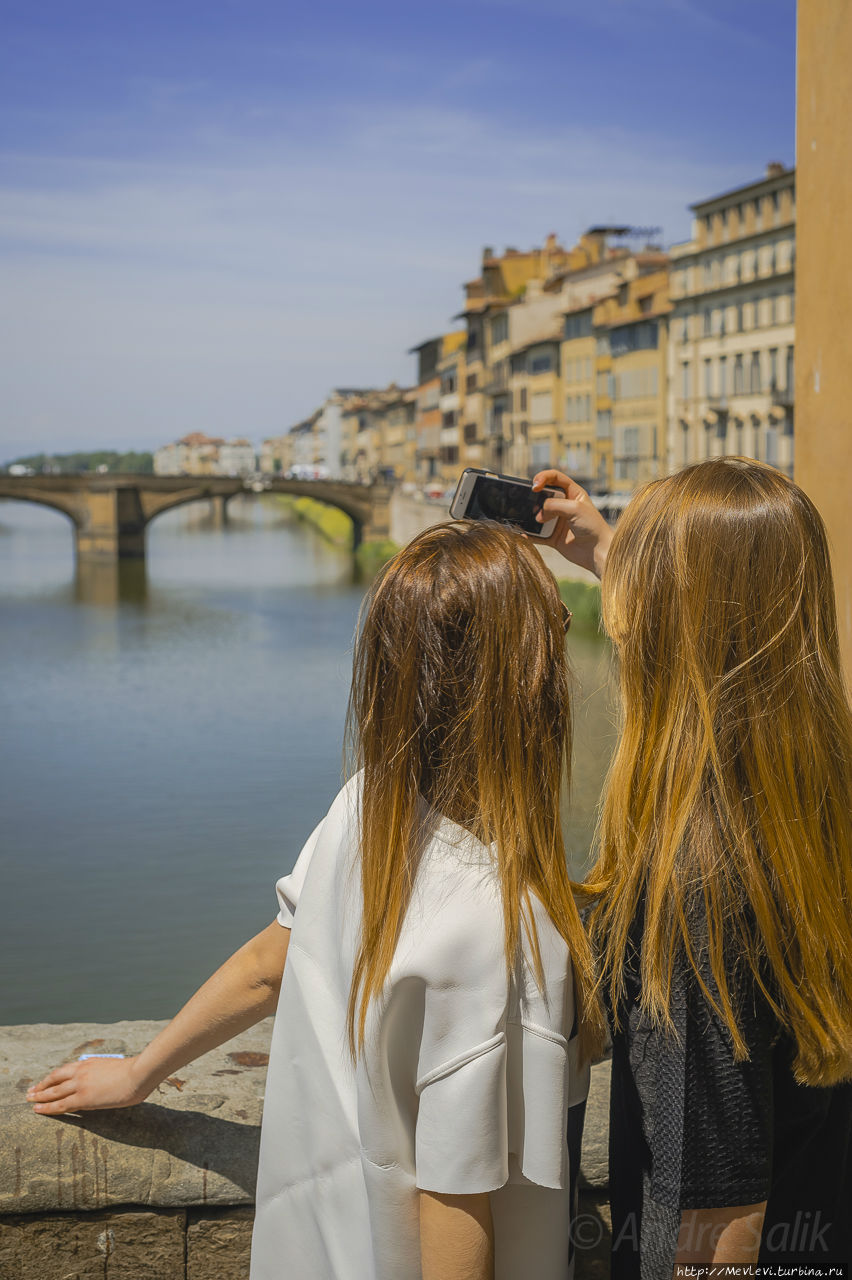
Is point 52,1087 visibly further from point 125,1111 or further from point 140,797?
point 140,797

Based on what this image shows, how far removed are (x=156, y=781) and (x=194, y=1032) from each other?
427 inches

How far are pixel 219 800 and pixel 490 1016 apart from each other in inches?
404

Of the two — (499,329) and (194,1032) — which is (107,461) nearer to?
(499,329)

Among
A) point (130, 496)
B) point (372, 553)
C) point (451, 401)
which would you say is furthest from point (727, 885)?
point (451, 401)

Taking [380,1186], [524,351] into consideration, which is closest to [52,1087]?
[380,1186]

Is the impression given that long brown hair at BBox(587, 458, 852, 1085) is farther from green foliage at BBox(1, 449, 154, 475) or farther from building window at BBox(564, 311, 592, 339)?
green foliage at BBox(1, 449, 154, 475)

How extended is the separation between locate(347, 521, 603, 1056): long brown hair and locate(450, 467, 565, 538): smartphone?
0.66 metres

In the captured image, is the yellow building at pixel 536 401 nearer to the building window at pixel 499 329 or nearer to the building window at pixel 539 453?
the building window at pixel 539 453

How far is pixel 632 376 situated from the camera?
37.3 meters

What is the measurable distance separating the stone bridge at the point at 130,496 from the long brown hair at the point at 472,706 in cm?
3999

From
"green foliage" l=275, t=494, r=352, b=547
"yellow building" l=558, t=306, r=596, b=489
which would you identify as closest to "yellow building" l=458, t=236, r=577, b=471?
"yellow building" l=558, t=306, r=596, b=489

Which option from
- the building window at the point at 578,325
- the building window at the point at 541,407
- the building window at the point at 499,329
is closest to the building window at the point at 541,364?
the building window at the point at 541,407

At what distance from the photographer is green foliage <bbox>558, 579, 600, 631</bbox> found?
2058 centimetres

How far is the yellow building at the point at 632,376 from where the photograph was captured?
36.2 metres
